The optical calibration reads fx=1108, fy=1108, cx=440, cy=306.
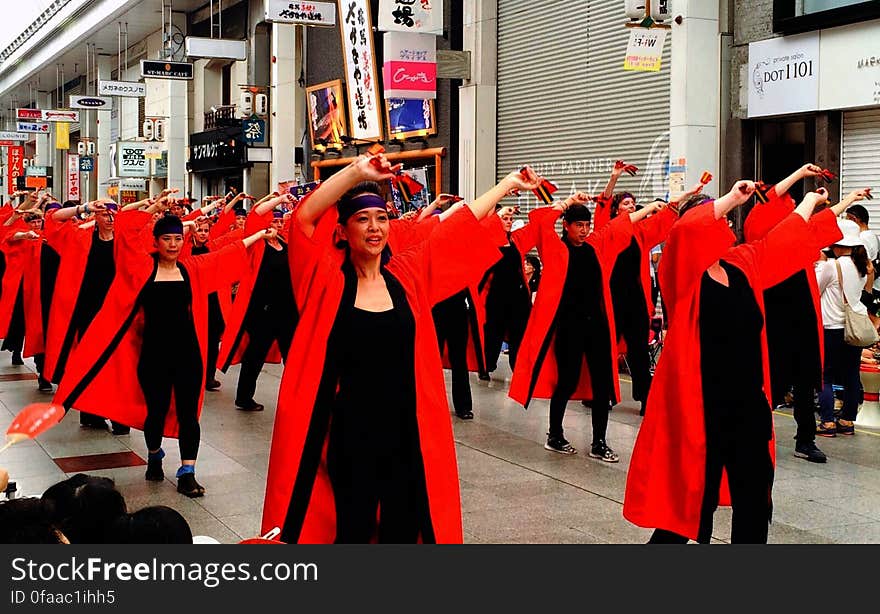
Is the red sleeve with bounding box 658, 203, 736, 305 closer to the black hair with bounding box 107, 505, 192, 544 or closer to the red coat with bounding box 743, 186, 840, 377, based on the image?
the red coat with bounding box 743, 186, 840, 377

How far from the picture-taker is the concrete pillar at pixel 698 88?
46.1 feet

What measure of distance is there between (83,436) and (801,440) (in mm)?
5878

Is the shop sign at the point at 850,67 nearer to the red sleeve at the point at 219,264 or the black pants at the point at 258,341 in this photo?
the black pants at the point at 258,341

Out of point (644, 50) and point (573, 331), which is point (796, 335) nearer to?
point (573, 331)

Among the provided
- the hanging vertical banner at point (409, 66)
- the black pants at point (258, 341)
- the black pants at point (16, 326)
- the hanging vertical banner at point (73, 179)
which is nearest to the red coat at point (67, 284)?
the black pants at point (258, 341)

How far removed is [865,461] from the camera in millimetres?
8422

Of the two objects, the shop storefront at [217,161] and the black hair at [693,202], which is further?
the shop storefront at [217,161]

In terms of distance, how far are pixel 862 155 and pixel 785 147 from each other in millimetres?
1310

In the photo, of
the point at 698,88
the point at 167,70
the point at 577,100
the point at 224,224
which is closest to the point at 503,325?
the point at 224,224

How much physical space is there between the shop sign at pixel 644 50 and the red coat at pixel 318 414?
9640 millimetres

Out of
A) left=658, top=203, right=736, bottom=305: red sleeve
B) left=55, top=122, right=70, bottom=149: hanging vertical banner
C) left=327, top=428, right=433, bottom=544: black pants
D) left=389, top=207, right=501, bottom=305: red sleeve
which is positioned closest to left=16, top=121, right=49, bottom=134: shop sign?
left=55, top=122, right=70, bottom=149: hanging vertical banner

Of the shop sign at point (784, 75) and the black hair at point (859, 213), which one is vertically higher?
the shop sign at point (784, 75)
